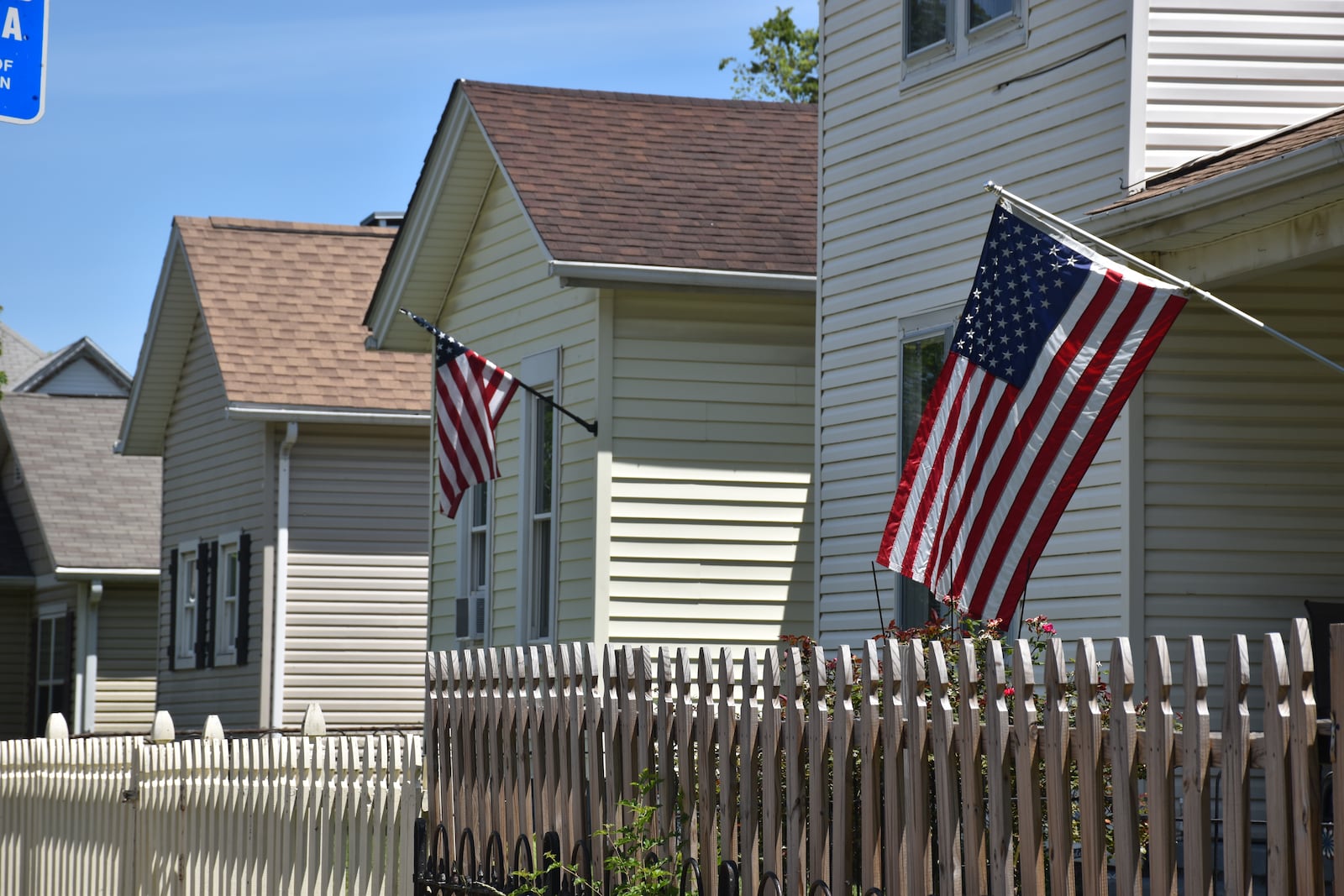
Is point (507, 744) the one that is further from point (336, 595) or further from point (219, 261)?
point (219, 261)

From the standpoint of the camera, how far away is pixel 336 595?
2272 centimetres

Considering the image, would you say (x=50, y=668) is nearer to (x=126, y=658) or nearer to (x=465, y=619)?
(x=126, y=658)

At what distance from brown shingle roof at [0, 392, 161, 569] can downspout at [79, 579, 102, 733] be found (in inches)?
20.7

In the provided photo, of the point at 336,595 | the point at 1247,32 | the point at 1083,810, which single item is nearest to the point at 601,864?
the point at 1083,810

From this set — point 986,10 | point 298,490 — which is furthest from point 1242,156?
point 298,490

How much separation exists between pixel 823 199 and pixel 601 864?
759 centimetres

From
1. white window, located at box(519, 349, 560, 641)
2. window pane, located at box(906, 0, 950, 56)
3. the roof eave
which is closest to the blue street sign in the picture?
window pane, located at box(906, 0, 950, 56)

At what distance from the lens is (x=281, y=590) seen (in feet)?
73.3

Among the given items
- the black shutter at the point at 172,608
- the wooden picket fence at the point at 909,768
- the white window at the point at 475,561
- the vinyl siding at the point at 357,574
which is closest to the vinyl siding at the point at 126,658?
the black shutter at the point at 172,608

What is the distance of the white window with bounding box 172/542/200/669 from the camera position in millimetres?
25203

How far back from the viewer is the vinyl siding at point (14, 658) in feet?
109

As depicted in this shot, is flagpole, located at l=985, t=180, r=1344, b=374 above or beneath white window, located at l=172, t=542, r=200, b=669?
above

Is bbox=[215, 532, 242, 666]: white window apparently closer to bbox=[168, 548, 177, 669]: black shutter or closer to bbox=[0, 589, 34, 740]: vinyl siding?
bbox=[168, 548, 177, 669]: black shutter

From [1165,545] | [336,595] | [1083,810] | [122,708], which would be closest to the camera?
[1083,810]
